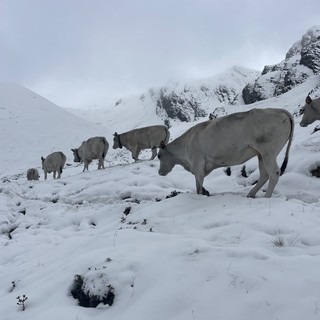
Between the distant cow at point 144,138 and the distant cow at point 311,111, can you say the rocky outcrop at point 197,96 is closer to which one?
the distant cow at point 144,138

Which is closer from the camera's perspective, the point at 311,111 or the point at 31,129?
the point at 311,111

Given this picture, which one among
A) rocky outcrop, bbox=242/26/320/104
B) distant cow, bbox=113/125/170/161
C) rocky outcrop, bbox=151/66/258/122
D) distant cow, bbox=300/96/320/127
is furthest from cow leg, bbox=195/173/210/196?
rocky outcrop, bbox=151/66/258/122

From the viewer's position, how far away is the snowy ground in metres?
4.05

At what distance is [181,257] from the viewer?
5047 millimetres

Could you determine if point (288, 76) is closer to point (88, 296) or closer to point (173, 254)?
point (173, 254)

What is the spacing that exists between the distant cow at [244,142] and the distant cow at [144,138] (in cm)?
1044

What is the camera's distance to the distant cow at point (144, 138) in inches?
830

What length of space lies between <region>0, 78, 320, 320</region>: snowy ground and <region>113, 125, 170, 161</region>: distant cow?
404 inches

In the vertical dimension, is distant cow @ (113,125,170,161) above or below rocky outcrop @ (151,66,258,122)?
below

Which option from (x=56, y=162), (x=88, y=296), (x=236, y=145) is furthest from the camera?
(x=56, y=162)

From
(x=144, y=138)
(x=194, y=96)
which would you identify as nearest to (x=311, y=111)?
(x=144, y=138)

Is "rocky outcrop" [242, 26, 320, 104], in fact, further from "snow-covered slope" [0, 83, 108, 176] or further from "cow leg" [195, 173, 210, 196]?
"cow leg" [195, 173, 210, 196]

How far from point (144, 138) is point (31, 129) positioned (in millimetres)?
30268

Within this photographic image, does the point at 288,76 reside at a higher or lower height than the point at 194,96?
lower
